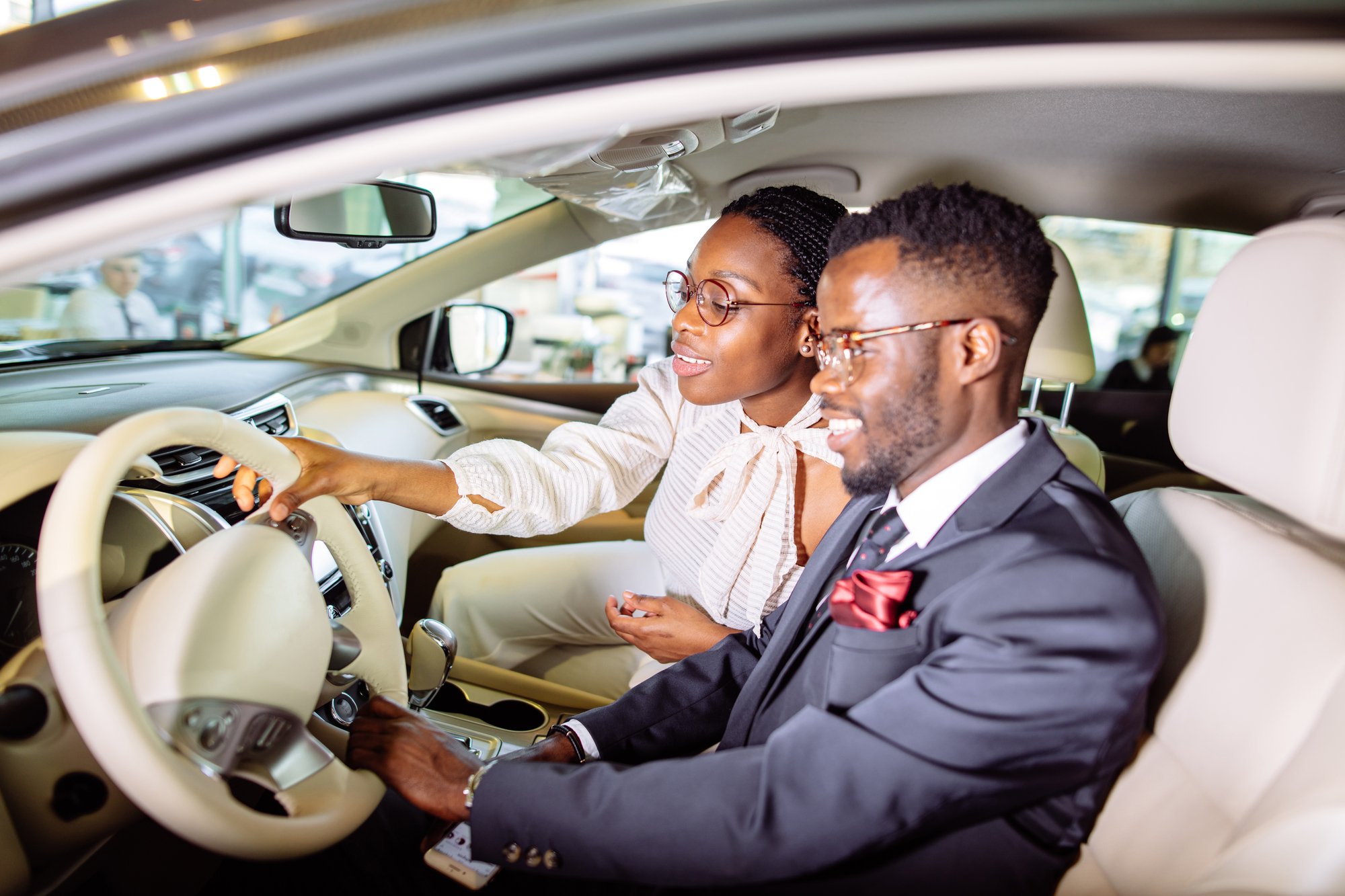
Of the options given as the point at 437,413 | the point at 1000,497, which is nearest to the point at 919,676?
the point at 1000,497

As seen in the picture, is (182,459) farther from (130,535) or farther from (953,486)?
(953,486)

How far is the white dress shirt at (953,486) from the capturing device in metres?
1.14

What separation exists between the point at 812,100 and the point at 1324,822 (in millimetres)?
858

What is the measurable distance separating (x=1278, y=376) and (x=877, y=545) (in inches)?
21.6

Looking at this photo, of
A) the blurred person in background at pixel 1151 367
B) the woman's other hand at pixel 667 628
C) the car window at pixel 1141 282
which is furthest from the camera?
the car window at pixel 1141 282

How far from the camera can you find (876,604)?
108cm

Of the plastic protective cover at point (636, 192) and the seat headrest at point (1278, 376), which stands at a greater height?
the plastic protective cover at point (636, 192)

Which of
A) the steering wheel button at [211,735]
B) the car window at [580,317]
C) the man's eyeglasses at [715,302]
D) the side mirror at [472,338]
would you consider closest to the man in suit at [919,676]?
the steering wheel button at [211,735]

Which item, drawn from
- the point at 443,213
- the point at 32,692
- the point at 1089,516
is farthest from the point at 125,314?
the point at 1089,516

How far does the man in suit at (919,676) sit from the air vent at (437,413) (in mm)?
1619

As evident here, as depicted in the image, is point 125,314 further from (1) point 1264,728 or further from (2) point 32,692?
(1) point 1264,728

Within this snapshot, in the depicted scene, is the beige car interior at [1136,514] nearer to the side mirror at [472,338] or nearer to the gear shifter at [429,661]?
the gear shifter at [429,661]

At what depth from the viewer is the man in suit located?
940mm

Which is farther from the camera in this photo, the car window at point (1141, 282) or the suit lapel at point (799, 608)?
the car window at point (1141, 282)
